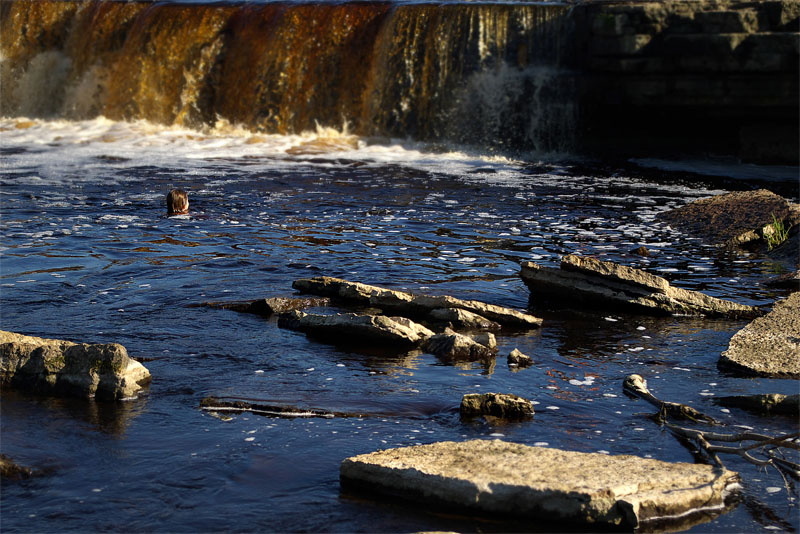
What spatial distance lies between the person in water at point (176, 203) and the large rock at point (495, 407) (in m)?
7.52

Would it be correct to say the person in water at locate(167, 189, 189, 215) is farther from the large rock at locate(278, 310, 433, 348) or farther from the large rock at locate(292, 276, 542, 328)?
the large rock at locate(278, 310, 433, 348)

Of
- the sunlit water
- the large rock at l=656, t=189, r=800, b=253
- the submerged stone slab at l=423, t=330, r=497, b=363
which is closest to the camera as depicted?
the sunlit water

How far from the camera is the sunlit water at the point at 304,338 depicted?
472 centimetres

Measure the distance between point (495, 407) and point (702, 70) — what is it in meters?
12.0

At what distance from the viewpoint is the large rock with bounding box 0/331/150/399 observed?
5.89 meters

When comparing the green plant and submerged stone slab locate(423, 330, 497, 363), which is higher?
the green plant

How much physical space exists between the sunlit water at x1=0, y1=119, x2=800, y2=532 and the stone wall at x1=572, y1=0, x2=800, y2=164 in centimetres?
168

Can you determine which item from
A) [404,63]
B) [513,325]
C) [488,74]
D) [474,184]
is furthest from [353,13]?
[513,325]

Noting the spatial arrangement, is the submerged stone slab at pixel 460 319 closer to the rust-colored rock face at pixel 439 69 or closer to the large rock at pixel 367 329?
the large rock at pixel 367 329

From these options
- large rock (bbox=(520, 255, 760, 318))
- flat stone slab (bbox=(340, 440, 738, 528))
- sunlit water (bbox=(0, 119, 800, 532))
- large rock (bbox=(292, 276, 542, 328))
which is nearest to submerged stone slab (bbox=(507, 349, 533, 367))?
sunlit water (bbox=(0, 119, 800, 532))

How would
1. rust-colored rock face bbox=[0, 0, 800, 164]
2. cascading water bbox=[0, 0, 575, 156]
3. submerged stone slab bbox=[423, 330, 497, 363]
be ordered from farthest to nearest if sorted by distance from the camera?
cascading water bbox=[0, 0, 575, 156], rust-colored rock face bbox=[0, 0, 800, 164], submerged stone slab bbox=[423, 330, 497, 363]

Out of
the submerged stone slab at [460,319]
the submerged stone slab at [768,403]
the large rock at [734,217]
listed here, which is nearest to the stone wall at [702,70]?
the large rock at [734,217]

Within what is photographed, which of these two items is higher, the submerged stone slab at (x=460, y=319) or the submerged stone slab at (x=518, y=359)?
the submerged stone slab at (x=460, y=319)

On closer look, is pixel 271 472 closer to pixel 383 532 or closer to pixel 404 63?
pixel 383 532
